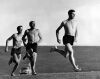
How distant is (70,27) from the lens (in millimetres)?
16531

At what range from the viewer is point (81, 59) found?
3512 cm

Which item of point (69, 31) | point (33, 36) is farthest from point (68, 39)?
point (33, 36)

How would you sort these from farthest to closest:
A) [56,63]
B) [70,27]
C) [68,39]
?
1. [56,63]
2. [70,27]
3. [68,39]

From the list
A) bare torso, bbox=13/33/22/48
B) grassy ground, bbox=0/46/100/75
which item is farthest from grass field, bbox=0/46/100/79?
bare torso, bbox=13/33/22/48

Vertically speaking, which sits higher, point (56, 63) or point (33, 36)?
point (33, 36)

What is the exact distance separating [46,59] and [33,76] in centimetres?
Answer: 1764

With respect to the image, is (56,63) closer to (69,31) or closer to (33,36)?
(33,36)

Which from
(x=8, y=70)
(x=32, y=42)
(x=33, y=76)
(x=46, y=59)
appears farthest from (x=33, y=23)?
(x=46, y=59)

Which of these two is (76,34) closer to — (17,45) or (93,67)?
(17,45)

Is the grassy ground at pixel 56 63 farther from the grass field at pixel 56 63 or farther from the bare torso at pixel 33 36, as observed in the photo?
the bare torso at pixel 33 36

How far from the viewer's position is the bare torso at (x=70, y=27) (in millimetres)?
16516

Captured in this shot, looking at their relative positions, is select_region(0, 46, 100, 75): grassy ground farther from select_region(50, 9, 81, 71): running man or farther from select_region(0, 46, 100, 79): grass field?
select_region(50, 9, 81, 71): running man

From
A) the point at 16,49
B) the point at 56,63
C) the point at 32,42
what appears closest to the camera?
the point at 32,42

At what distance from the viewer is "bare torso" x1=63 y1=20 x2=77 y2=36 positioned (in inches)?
650
